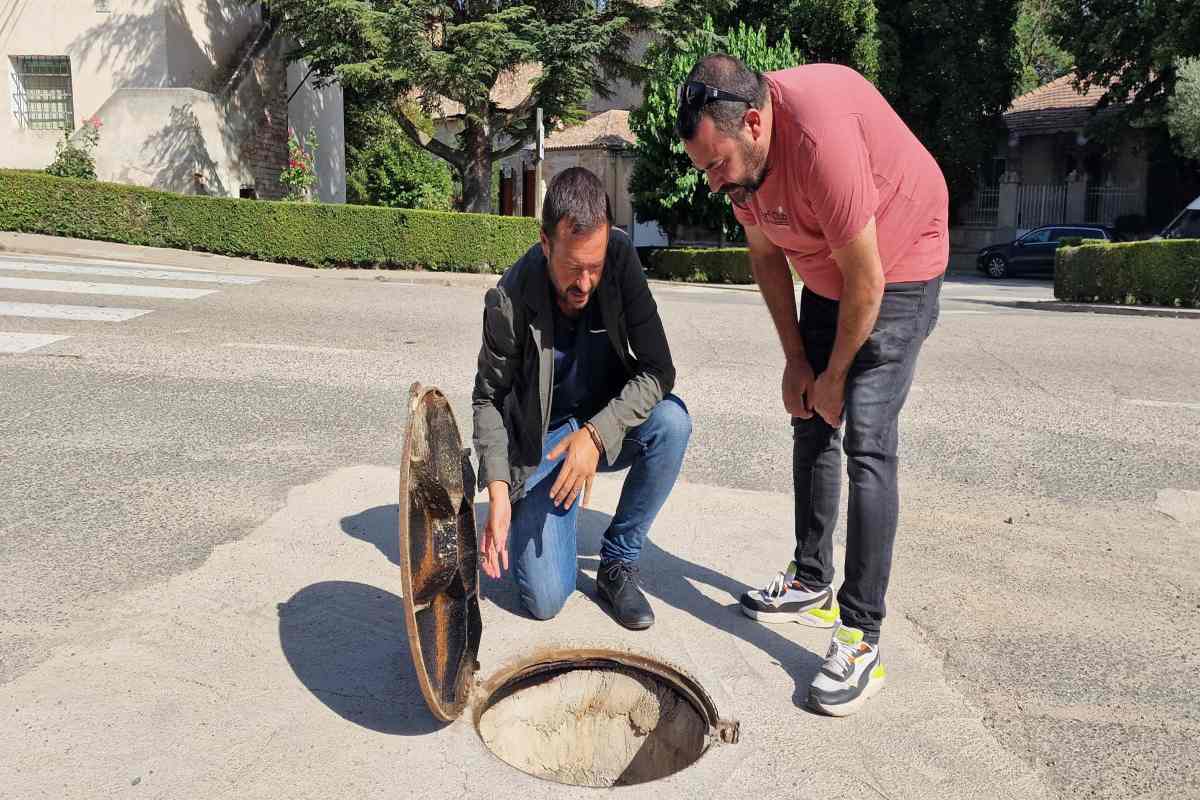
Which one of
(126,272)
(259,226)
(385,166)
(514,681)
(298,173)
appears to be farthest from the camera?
(385,166)

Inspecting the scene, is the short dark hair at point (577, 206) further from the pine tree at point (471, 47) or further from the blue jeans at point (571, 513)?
the pine tree at point (471, 47)

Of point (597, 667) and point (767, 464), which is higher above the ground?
point (767, 464)

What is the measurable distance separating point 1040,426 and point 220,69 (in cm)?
2048

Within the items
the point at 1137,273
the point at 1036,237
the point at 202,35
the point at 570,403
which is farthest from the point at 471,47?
the point at 1036,237

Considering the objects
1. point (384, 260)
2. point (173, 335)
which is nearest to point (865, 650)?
point (173, 335)

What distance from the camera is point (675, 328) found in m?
10.9

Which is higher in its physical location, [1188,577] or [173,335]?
[173,335]

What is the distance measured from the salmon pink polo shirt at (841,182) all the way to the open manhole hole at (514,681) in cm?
115

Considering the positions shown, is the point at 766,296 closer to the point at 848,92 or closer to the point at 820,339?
the point at 820,339

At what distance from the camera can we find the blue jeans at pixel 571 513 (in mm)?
3367

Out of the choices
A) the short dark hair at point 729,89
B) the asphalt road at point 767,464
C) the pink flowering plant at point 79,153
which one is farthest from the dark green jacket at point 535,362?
the pink flowering plant at point 79,153

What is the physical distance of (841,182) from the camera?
2516 mm

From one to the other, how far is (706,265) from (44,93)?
1429cm

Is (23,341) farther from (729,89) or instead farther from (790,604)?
(729,89)
